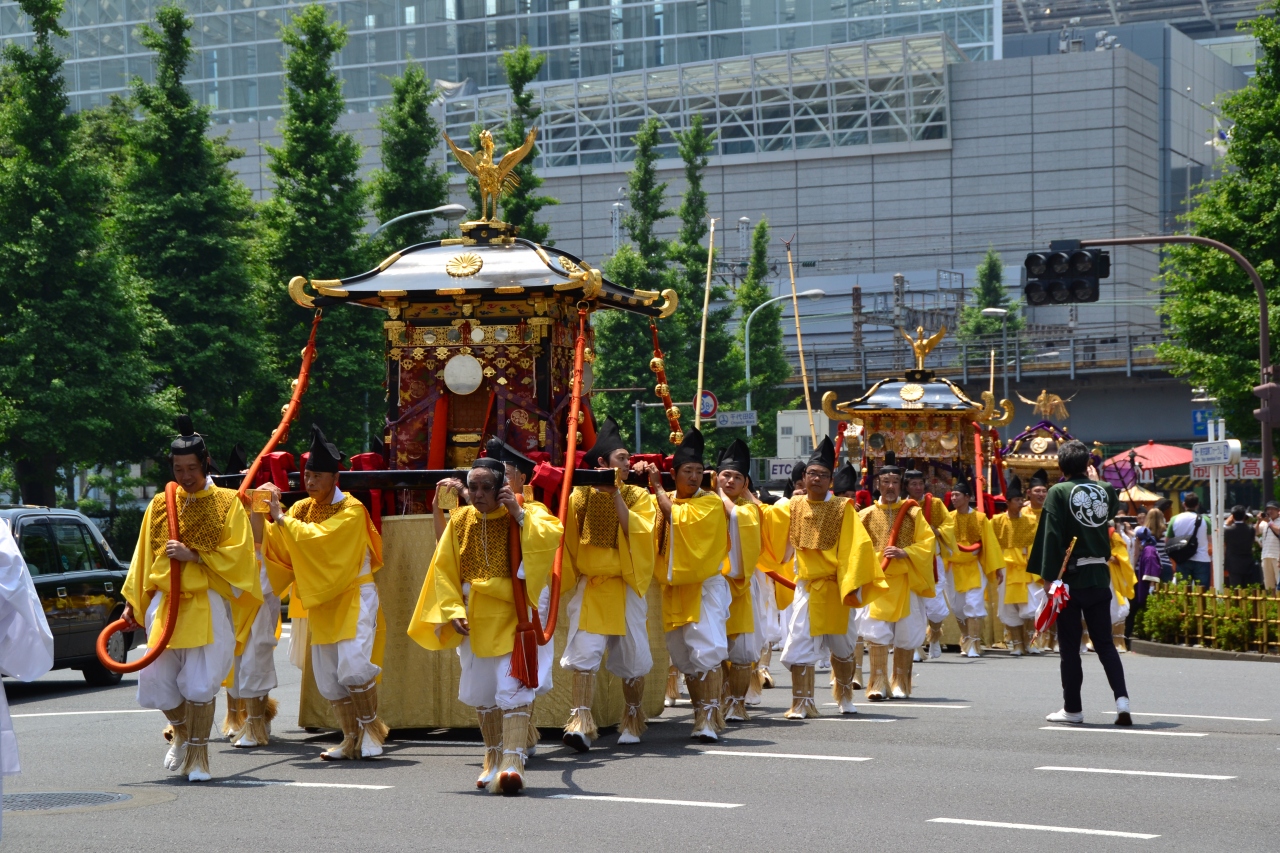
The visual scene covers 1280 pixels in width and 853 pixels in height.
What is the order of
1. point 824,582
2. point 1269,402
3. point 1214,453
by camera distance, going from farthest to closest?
1. point 1269,402
2. point 1214,453
3. point 824,582

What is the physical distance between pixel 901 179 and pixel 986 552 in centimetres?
4995

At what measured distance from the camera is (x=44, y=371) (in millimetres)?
26672

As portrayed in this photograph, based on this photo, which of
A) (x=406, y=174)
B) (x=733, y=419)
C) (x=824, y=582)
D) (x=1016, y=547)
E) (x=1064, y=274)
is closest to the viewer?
(x=824, y=582)

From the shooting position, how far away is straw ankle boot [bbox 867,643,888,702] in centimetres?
1300

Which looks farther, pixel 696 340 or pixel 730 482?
pixel 696 340

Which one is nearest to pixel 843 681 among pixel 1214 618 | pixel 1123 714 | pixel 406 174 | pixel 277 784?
pixel 1123 714

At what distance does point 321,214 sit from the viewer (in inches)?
1247

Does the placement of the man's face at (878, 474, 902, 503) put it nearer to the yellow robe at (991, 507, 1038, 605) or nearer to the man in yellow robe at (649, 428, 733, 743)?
the man in yellow robe at (649, 428, 733, 743)

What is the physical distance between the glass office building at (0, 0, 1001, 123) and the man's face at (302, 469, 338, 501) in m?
A: 58.6

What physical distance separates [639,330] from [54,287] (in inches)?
662

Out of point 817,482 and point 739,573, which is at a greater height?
point 817,482

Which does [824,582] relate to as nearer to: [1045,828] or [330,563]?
[330,563]

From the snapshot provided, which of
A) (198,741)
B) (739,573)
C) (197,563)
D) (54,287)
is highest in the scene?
(54,287)

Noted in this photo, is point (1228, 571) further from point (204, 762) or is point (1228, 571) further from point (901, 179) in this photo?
point (901, 179)
